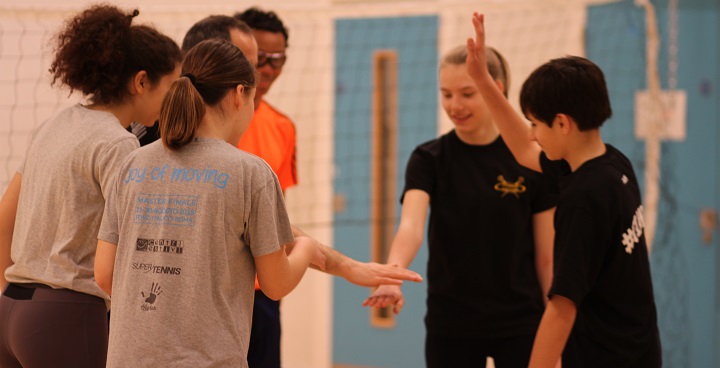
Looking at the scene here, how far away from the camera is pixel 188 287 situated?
Answer: 5.32ft

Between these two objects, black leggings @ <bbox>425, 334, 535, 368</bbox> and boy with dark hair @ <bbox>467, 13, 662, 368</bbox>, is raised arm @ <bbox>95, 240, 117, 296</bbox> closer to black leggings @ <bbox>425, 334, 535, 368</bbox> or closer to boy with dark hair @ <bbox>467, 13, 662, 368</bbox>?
boy with dark hair @ <bbox>467, 13, 662, 368</bbox>

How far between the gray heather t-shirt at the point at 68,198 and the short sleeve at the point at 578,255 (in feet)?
3.03

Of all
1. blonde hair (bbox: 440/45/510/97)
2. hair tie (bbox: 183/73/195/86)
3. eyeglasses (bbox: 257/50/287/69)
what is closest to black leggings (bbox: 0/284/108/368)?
hair tie (bbox: 183/73/195/86)

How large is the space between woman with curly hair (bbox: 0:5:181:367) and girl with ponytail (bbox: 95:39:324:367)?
0.17 m

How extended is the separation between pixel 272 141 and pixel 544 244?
2.68ft

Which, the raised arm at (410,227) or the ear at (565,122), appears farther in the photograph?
the raised arm at (410,227)

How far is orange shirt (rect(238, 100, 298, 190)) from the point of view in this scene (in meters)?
2.45

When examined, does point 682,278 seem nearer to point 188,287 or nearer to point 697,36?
point 697,36

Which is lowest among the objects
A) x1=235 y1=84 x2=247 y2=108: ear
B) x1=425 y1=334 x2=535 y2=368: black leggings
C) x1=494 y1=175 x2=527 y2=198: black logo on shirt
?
x1=425 y1=334 x2=535 y2=368: black leggings

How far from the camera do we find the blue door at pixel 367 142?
4758mm

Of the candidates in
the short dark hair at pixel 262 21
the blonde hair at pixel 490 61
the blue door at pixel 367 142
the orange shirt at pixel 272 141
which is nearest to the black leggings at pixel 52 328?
the orange shirt at pixel 272 141

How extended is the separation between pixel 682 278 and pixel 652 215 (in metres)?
0.35

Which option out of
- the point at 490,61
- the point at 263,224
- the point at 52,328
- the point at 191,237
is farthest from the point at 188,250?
the point at 490,61

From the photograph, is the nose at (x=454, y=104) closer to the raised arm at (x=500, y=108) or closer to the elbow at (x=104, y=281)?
the raised arm at (x=500, y=108)
